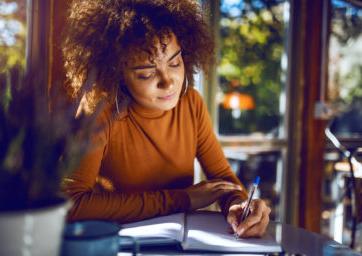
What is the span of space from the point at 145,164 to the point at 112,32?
0.46 meters

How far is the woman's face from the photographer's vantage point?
4.55ft

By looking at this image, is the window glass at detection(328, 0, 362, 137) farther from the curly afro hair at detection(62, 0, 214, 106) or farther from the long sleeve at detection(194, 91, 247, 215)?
the curly afro hair at detection(62, 0, 214, 106)

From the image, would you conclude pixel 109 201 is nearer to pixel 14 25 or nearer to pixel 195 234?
pixel 195 234

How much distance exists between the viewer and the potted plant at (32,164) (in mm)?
613

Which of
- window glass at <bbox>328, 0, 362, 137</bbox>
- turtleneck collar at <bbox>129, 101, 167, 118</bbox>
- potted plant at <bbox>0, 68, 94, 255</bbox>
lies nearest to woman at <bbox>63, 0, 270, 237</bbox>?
turtleneck collar at <bbox>129, 101, 167, 118</bbox>

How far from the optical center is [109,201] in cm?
127

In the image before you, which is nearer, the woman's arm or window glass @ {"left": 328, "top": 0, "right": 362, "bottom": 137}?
the woman's arm

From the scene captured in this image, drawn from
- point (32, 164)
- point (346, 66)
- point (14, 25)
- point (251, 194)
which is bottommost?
point (251, 194)

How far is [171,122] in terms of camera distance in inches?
63.4

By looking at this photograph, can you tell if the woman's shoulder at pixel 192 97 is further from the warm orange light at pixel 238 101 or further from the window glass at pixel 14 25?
the warm orange light at pixel 238 101

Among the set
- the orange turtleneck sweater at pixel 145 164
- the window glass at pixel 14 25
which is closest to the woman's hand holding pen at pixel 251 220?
the orange turtleneck sweater at pixel 145 164

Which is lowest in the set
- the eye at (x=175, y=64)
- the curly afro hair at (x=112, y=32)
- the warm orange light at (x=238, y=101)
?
the warm orange light at (x=238, y=101)

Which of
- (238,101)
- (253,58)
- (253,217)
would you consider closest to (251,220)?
(253,217)

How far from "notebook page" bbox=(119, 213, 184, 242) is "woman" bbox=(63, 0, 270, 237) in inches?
3.7
